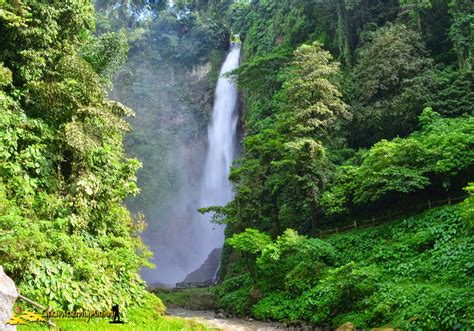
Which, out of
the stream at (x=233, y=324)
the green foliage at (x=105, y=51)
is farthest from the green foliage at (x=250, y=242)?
the green foliage at (x=105, y=51)

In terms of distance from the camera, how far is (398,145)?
53.5ft

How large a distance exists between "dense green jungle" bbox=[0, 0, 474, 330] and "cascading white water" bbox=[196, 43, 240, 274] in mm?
6783

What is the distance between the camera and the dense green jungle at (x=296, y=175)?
990 centimetres

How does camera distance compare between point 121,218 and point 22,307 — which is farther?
point 121,218

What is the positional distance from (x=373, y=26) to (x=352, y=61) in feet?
8.60

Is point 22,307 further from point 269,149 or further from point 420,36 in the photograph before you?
point 420,36

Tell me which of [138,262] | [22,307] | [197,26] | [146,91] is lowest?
[22,307]

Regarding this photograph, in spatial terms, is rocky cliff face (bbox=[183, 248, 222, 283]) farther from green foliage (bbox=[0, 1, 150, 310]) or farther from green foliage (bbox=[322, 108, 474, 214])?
green foliage (bbox=[0, 1, 150, 310])

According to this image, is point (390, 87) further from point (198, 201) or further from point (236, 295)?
point (198, 201)

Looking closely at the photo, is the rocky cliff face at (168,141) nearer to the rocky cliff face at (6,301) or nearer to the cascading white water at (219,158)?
the cascading white water at (219,158)

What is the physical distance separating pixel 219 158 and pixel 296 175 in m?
22.7

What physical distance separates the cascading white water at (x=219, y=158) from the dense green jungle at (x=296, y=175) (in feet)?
22.3

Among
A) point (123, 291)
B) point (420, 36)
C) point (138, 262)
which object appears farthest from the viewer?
point (420, 36)

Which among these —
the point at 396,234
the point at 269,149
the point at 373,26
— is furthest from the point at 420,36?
the point at 396,234
